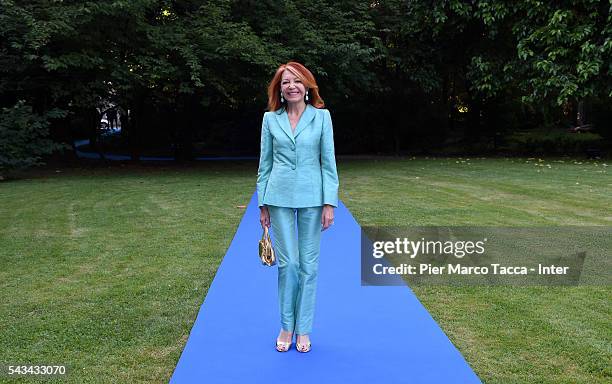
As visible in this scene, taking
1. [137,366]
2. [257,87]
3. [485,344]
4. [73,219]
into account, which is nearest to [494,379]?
[485,344]

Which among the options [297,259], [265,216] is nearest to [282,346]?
[297,259]

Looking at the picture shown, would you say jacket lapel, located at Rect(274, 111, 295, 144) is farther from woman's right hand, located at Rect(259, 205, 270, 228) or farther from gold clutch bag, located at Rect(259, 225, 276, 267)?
gold clutch bag, located at Rect(259, 225, 276, 267)

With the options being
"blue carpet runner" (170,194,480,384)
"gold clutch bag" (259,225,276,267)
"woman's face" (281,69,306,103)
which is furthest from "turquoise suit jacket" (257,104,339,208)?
"blue carpet runner" (170,194,480,384)

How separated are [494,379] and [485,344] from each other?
543 millimetres

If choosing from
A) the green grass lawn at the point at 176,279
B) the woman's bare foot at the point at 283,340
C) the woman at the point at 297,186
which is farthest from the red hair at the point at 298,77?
the green grass lawn at the point at 176,279

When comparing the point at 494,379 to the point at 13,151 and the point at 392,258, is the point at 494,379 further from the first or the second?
the point at 13,151

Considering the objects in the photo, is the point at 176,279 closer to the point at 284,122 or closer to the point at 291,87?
the point at 284,122

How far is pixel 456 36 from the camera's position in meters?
21.3

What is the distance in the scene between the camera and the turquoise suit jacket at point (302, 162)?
Answer: 145 inches

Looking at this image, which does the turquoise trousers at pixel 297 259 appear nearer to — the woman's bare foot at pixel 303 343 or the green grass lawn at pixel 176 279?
the woman's bare foot at pixel 303 343

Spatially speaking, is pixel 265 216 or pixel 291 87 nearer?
pixel 291 87

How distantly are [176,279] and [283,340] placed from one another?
216 centimetres

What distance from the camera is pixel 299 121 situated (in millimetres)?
3742

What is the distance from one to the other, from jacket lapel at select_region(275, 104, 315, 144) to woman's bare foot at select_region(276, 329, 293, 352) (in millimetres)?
1254
